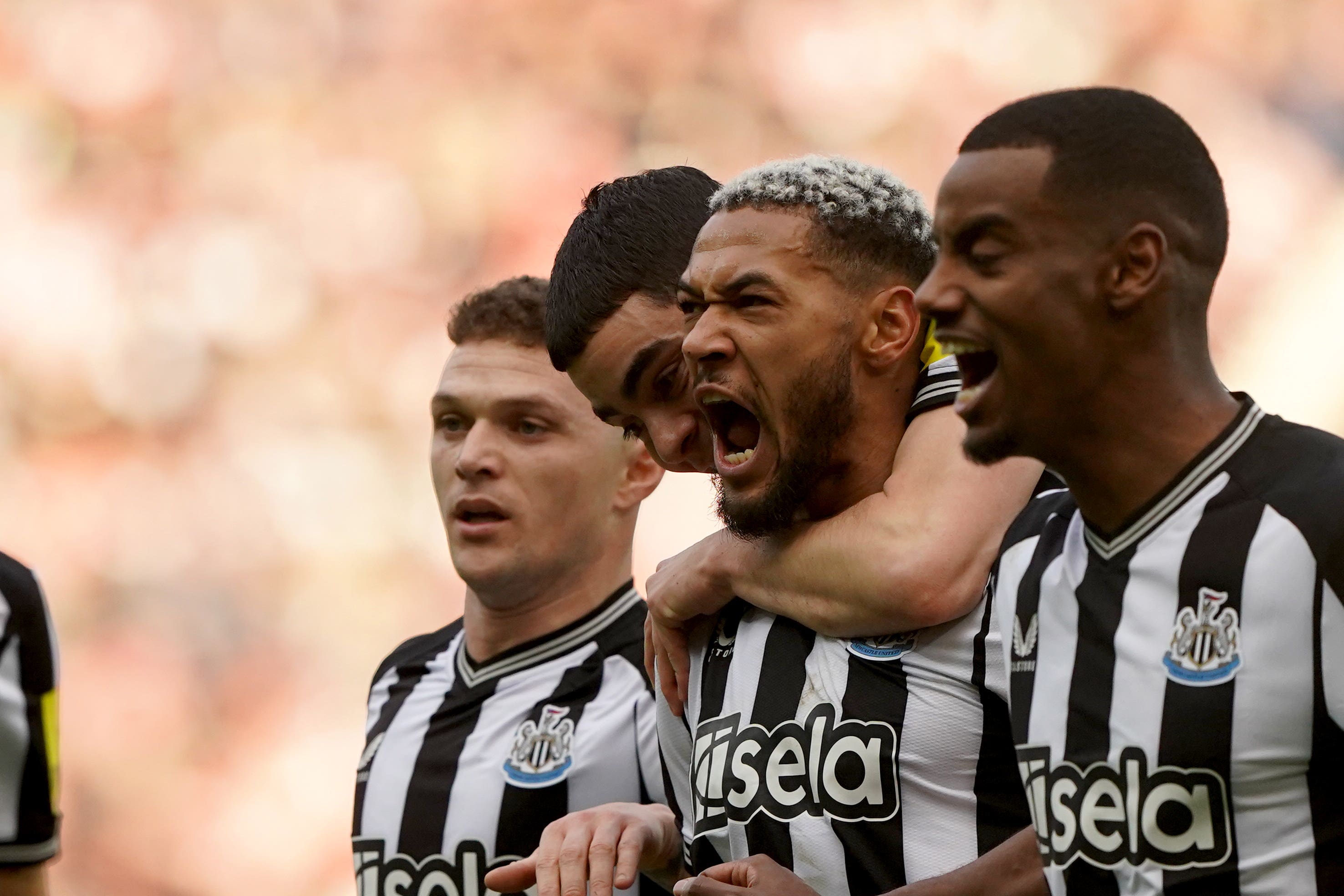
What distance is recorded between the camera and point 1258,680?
121 cm

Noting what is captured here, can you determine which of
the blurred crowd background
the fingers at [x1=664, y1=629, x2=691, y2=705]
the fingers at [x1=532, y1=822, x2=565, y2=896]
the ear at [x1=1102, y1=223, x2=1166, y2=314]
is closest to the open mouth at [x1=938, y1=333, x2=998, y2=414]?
the ear at [x1=1102, y1=223, x2=1166, y2=314]

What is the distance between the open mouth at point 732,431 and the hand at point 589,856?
17.8 inches

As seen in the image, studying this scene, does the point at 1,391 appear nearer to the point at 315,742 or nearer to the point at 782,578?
the point at 315,742

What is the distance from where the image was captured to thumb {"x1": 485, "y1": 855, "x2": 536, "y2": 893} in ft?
5.83

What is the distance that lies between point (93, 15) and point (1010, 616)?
5.50m

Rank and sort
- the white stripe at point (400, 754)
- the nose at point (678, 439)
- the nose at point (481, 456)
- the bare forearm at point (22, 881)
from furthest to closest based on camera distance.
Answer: the nose at point (481, 456) < the white stripe at point (400, 754) < the bare forearm at point (22, 881) < the nose at point (678, 439)

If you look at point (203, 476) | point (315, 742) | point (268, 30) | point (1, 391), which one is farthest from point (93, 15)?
point (315, 742)

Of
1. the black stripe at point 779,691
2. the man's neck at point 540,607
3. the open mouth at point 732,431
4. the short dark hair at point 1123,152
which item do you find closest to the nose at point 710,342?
the open mouth at point 732,431

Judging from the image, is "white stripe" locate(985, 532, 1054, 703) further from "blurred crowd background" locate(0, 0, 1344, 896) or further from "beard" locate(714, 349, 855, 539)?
"blurred crowd background" locate(0, 0, 1344, 896)

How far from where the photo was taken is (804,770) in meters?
1.68

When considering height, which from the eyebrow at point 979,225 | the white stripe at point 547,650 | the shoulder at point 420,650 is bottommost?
the eyebrow at point 979,225

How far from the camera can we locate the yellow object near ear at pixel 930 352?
1775mm

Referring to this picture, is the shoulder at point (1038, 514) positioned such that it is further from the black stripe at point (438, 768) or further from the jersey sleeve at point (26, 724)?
the jersey sleeve at point (26, 724)

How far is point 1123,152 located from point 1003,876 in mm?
684
